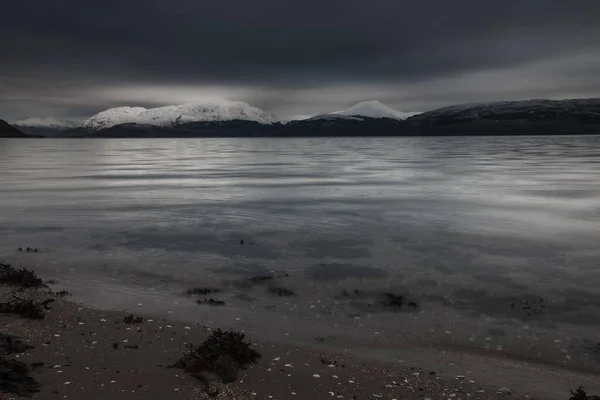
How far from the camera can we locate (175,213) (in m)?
26.0

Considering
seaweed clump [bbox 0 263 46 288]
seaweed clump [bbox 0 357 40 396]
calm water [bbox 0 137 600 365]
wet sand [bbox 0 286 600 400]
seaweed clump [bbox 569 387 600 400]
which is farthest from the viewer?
seaweed clump [bbox 0 263 46 288]

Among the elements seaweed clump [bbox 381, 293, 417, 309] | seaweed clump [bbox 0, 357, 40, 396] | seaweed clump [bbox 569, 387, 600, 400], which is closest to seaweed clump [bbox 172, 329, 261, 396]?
seaweed clump [bbox 0, 357, 40, 396]

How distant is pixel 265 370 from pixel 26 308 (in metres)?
5.84

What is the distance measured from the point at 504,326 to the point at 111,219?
1907 cm

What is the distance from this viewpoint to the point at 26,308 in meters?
10.6

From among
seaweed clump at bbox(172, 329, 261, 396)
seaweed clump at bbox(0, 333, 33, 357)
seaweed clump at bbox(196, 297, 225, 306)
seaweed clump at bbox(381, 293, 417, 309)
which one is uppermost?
seaweed clump at bbox(0, 333, 33, 357)

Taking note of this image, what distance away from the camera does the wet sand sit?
7660 mm

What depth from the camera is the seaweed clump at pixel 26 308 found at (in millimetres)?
10398

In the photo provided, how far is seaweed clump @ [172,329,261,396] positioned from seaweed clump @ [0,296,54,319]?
387 centimetres

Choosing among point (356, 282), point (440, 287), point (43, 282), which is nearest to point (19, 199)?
point (43, 282)

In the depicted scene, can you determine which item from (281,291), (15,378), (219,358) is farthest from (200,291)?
(15,378)

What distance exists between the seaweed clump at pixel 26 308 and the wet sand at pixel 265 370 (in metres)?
0.18

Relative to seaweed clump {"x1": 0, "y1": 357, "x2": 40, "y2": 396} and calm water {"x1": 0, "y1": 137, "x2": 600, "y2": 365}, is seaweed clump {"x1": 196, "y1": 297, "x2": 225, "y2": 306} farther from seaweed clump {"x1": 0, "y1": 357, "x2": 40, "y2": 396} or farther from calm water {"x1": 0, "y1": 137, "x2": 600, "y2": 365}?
seaweed clump {"x1": 0, "y1": 357, "x2": 40, "y2": 396}

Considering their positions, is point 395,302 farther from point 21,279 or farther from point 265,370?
point 21,279
